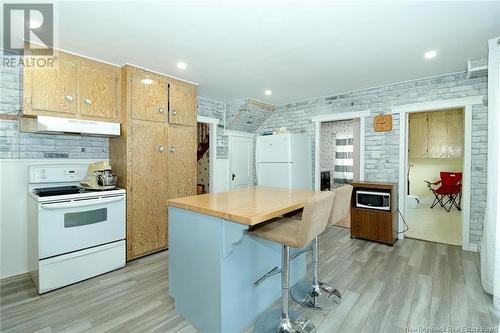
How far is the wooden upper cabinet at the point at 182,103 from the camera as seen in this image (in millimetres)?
3426

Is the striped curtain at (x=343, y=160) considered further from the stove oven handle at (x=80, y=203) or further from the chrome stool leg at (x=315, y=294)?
the stove oven handle at (x=80, y=203)

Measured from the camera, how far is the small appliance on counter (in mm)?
2809

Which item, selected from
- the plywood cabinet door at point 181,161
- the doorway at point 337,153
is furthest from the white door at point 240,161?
the doorway at point 337,153

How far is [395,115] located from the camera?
3.83m

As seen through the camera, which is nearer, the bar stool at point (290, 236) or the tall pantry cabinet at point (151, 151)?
the bar stool at point (290, 236)

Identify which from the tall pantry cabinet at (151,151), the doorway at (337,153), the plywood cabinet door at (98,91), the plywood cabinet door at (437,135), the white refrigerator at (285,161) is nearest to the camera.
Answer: the plywood cabinet door at (98,91)

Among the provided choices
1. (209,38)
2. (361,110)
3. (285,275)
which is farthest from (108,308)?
(361,110)

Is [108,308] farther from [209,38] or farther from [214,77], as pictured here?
[214,77]

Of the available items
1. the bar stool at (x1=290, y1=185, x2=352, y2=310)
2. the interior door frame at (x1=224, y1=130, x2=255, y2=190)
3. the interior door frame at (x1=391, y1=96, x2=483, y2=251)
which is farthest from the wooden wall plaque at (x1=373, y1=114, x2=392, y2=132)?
the interior door frame at (x1=224, y1=130, x2=255, y2=190)

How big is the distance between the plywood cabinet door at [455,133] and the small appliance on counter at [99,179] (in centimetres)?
693

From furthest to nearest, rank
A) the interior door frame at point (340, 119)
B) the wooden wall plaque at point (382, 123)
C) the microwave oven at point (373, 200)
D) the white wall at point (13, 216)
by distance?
the interior door frame at point (340, 119) → the wooden wall plaque at point (382, 123) → the microwave oven at point (373, 200) → the white wall at point (13, 216)

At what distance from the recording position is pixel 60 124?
250 centimetres

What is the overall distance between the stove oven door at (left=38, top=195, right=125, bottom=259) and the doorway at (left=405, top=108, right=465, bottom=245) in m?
5.14

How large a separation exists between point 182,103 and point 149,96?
1.68 feet
